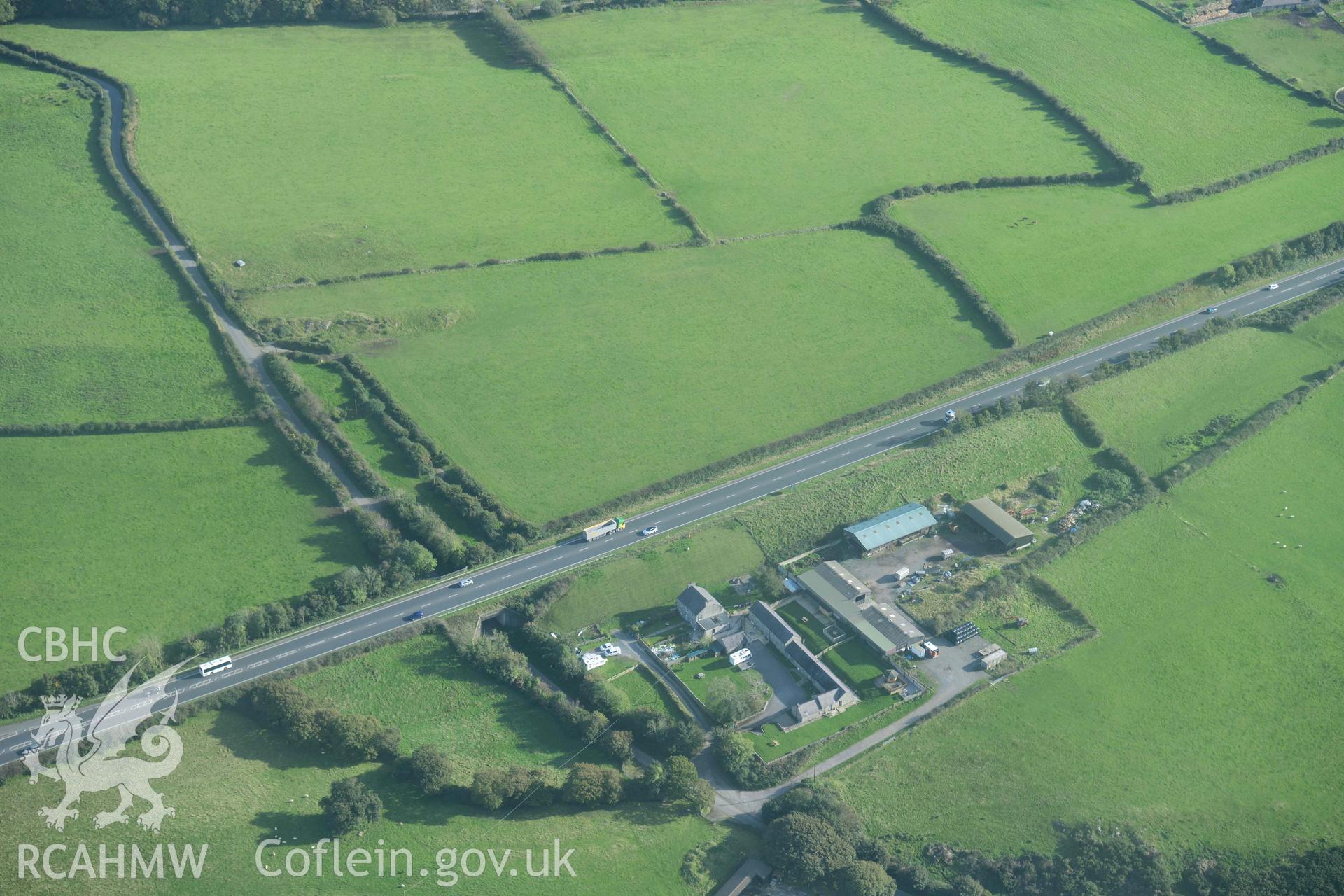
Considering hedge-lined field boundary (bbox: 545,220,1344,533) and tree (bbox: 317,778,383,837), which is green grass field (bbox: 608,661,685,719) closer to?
hedge-lined field boundary (bbox: 545,220,1344,533)

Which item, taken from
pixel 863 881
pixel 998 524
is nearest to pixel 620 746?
pixel 863 881

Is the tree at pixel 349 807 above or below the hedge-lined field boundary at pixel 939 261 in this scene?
below

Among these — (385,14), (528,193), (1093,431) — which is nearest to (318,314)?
(528,193)

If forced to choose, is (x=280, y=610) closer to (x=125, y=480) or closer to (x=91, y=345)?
(x=125, y=480)

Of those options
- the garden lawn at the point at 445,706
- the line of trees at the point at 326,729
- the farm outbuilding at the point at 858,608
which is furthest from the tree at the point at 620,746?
the farm outbuilding at the point at 858,608

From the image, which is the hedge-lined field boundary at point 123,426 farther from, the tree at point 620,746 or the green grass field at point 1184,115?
the green grass field at point 1184,115

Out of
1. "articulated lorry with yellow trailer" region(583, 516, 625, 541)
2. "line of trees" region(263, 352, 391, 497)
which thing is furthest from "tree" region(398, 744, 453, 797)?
"line of trees" region(263, 352, 391, 497)
